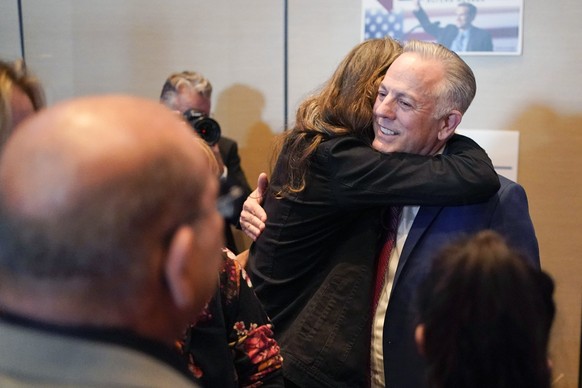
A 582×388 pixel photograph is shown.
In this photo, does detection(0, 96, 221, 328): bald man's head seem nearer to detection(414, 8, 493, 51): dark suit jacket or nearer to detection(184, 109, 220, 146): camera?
detection(184, 109, 220, 146): camera

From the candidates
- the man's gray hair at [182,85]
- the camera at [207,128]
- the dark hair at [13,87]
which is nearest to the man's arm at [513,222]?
the dark hair at [13,87]

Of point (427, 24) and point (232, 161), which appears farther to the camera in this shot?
point (232, 161)

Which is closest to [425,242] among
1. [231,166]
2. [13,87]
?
[13,87]

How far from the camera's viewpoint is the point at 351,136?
66.1 inches

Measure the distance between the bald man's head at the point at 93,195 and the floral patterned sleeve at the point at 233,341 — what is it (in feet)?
1.68

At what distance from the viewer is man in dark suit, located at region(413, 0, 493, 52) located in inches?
106

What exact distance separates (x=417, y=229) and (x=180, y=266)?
40.3 inches

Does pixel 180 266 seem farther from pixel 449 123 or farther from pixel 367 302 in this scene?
pixel 449 123

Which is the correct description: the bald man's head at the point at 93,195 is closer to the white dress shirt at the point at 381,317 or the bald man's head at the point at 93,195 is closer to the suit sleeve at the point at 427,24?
the white dress shirt at the point at 381,317

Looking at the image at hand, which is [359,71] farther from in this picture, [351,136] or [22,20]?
[22,20]

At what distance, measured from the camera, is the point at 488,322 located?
2.57 feet

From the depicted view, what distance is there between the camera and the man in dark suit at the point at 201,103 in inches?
117

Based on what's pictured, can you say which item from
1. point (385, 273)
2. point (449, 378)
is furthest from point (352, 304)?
point (449, 378)

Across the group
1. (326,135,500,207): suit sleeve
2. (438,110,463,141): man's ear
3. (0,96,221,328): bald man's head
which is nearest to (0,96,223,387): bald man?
(0,96,221,328): bald man's head
